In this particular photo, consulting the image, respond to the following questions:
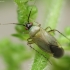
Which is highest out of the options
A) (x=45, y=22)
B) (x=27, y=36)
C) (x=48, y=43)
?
(x=45, y=22)

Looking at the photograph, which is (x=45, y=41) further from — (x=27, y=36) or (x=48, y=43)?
(x=27, y=36)

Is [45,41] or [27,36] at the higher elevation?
[27,36]

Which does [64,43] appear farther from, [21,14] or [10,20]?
[10,20]

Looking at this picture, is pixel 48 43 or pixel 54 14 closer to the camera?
pixel 54 14

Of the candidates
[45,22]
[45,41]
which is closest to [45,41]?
[45,41]

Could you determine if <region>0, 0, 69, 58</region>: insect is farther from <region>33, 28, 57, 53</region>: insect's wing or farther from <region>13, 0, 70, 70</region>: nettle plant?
<region>13, 0, 70, 70</region>: nettle plant

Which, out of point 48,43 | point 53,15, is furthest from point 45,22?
point 48,43

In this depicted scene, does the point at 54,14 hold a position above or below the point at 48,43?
above

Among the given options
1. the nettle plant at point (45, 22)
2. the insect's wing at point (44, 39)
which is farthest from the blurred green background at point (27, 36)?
the insect's wing at point (44, 39)

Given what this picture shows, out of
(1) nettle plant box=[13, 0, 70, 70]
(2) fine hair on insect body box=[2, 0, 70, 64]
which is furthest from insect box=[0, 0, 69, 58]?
(1) nettle plant box=[13, 0, 70, 70]

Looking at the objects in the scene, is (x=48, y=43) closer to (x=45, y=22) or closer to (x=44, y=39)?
(x=44, y=39)

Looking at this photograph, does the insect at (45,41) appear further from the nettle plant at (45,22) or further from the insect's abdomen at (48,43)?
the nettle plant at (45,22)
